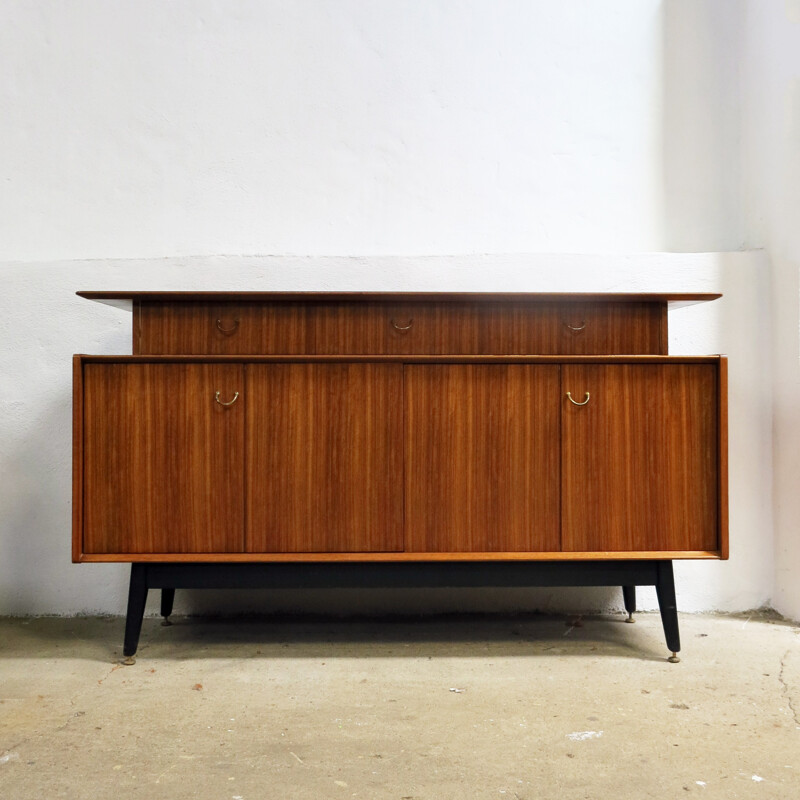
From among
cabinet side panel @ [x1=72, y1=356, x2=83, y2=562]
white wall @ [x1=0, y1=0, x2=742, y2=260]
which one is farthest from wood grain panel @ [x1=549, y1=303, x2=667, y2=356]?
cabinet side panel @ [x1=72, y1=356, x2=83, y2=562]

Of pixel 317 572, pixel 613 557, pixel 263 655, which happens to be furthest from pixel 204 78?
pixel 613 557

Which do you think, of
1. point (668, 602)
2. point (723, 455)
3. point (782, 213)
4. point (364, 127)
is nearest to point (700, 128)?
point (782, 213)

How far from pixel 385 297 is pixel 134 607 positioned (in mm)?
1376

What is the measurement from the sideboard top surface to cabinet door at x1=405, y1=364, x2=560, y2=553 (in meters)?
0.24

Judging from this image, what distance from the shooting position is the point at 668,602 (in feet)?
7.71

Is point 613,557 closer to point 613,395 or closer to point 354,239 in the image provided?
point 613,395

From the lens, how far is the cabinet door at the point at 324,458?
2295 mm

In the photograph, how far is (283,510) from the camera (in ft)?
7.54

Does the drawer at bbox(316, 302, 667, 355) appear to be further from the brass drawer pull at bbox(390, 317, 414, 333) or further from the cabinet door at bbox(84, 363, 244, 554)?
the cabinet door at bbox(84, 363, 244, 554)

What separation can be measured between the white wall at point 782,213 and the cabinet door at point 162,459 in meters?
2.22

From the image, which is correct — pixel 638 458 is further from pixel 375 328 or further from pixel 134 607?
pixel 134 607

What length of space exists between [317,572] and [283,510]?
0.24 m

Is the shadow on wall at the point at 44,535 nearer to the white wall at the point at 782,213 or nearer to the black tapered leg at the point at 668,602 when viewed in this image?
the black tapered leg at the point at 668,602

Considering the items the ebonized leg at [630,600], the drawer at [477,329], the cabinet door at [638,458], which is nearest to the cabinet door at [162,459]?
the drawer at [477,329]
